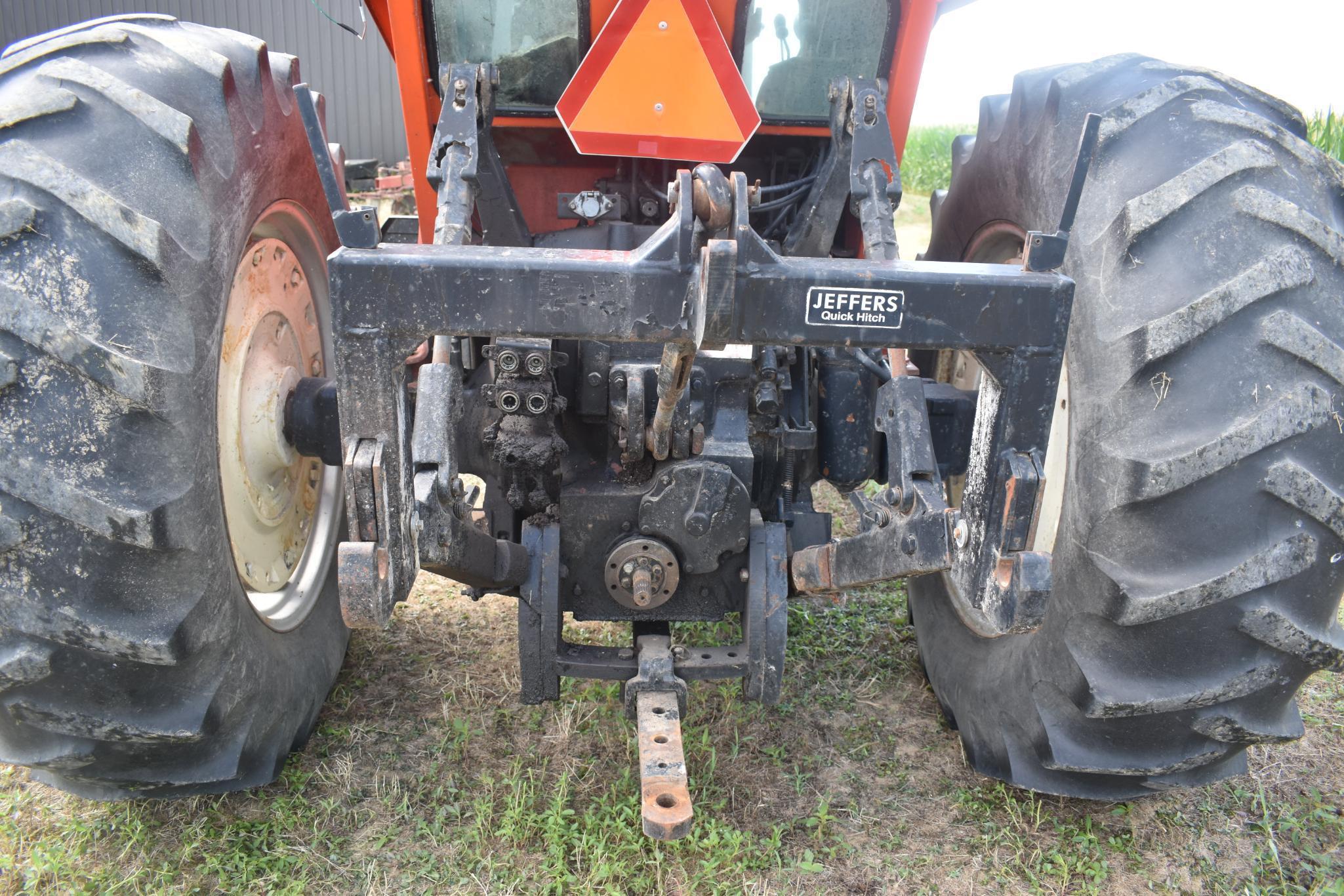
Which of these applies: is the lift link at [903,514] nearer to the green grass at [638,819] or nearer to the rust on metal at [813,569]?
the rust on metal at [813,569]

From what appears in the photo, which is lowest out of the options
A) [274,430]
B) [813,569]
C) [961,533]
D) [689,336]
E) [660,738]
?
[660,738]

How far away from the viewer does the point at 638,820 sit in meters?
2.35

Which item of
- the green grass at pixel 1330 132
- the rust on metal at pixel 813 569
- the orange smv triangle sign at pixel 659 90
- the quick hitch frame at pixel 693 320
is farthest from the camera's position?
the green grass at pixel 1330 132

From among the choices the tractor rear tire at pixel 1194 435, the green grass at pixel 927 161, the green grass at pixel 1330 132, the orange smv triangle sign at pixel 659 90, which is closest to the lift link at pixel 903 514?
the tractor rear tire at pixel 1194 435

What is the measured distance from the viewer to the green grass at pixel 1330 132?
27.3 feet

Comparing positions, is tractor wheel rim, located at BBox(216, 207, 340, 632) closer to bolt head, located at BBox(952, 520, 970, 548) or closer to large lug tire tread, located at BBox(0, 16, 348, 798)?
large lug tire tread, located at BBox(0, 16, 348, 798)

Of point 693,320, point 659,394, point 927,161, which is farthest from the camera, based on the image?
point 927,161

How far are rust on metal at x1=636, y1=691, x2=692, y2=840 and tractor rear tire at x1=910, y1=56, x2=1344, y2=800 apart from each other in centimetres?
81

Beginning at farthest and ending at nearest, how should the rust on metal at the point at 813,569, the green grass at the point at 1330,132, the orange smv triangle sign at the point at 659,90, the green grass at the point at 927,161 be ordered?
the green grass at the point at 927,161
the green grass at the point at 1330,132
the orange smv triangle sign at the point at 659,90
the rust on metal at the point at 813,569

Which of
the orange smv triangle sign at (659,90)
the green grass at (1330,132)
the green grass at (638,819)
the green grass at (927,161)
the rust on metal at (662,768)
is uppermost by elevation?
the orange smv triangle sign at (659,90)

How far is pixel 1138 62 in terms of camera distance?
2.15 m

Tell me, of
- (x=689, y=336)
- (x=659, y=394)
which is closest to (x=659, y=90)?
(x=659, y=394)

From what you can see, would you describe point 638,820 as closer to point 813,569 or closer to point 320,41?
point 813,569

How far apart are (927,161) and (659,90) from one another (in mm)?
15363
